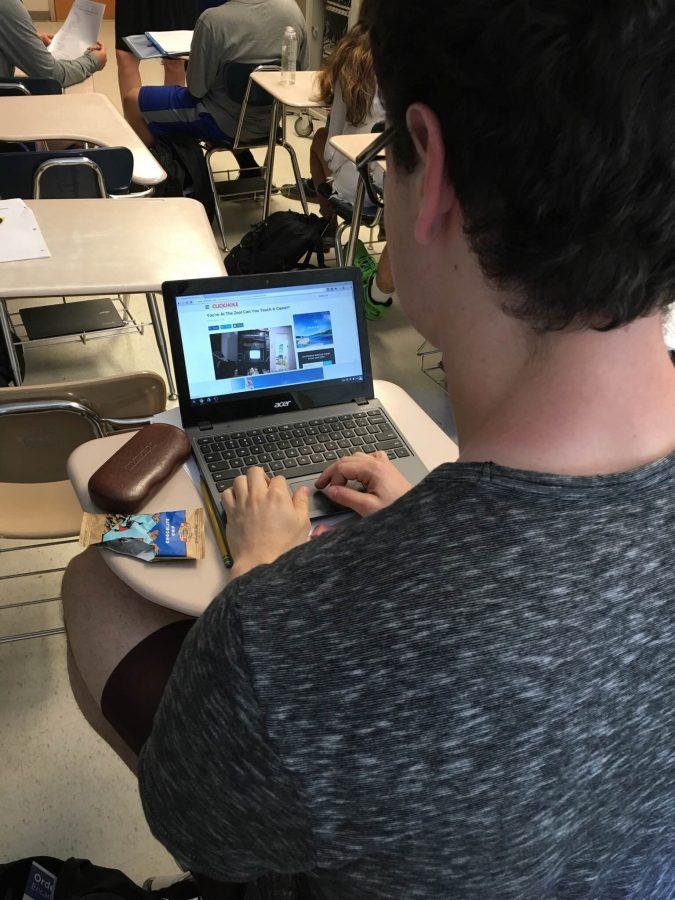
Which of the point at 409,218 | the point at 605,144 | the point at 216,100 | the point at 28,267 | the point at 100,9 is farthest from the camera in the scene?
the point at 216,100

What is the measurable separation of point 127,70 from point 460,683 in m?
4.71

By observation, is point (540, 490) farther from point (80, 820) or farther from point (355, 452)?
point (80, 820)

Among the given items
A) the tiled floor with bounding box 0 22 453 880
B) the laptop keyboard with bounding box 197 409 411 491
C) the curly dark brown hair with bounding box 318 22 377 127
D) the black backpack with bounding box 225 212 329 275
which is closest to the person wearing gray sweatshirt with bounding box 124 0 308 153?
the curly dark brown hair with bounding box 318 22 377 127

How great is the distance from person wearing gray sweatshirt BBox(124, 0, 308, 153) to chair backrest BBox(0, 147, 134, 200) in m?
1.46

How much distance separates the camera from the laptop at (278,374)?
3.51 ft

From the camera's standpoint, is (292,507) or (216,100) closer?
(292,507)

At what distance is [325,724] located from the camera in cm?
44

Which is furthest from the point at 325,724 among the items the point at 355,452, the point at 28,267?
A: the point at 28,267

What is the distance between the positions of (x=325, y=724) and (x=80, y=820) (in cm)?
126

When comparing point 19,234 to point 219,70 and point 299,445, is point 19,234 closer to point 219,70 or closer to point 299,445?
point 299,445

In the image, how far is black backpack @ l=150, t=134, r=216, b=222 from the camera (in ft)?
12.3

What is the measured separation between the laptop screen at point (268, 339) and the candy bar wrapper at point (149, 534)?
226 mm

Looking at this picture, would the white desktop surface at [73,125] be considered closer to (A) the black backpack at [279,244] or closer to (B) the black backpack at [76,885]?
(A) the black backpack at [279,244]

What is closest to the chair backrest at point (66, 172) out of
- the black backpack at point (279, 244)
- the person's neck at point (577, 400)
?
the black backpack at point (279, 244)
